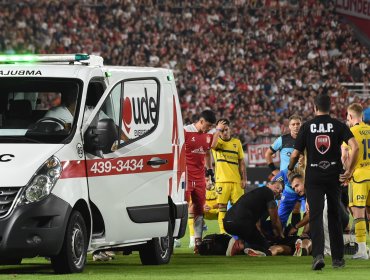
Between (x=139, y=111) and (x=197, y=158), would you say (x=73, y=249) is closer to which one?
(x=139, y=111)

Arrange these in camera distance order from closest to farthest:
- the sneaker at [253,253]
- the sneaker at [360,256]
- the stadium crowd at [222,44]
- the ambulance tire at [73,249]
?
1. the ambulance tire at [73,249]
2. the sneaker at [360,256]
3. the sneaker at [253,253]
4. the stadium crowd at [222,44]

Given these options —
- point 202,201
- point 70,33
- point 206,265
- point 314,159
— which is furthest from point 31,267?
point 70,33

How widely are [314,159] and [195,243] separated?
15.8ft

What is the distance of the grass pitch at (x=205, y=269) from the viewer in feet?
42.0

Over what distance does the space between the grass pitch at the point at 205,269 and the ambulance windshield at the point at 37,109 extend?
1481 mm

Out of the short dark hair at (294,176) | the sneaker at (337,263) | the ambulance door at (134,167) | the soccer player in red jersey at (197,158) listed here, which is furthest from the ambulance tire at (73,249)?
the soccer player in red jersey at (197,158)

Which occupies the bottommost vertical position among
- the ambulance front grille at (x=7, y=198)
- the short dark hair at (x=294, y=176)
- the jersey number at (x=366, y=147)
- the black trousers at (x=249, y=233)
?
the black trousers at (x=249, y=233)

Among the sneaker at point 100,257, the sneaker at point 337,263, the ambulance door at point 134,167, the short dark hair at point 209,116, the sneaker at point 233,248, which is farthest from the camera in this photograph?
the short dark hair at point 209,116

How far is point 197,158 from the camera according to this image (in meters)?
18.9

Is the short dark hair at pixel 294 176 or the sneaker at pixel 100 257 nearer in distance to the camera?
the sneaker at pixel 100 257

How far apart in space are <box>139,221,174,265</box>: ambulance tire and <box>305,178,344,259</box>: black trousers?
201 cm

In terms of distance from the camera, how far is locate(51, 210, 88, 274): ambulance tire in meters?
12.6

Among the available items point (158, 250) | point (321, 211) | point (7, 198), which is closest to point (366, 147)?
point (321, 211)

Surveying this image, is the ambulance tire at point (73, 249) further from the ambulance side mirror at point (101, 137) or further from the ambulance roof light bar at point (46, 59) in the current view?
the ambulance roof light bar at point (46, 59)
